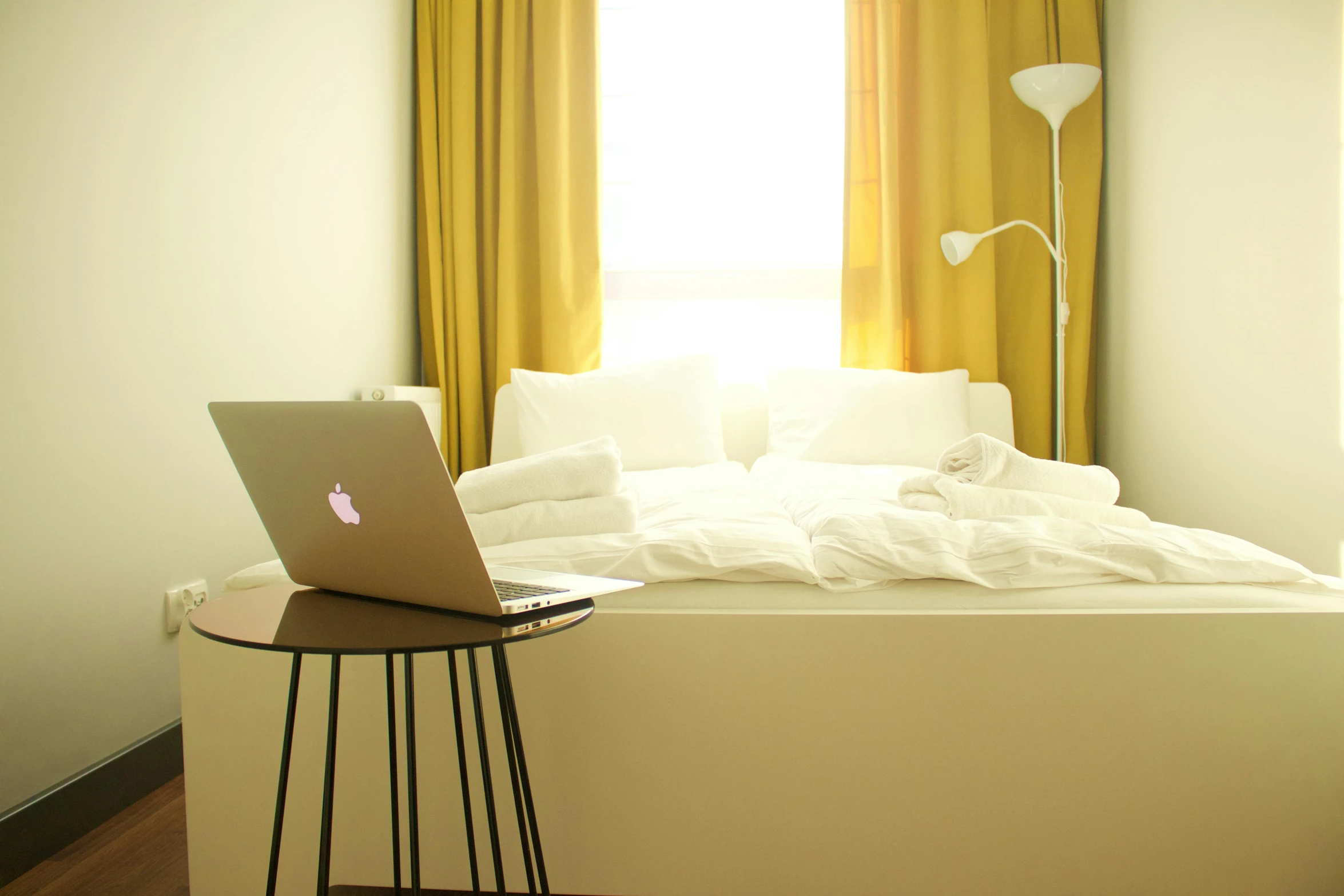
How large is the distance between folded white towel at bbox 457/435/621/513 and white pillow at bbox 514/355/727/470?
1.07 meters

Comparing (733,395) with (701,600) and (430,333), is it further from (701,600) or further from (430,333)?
(701,600)

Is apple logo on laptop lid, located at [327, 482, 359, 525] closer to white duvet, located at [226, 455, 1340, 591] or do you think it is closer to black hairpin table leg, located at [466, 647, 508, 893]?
black hairpin table leg, located at [466, 647, 508, 893]

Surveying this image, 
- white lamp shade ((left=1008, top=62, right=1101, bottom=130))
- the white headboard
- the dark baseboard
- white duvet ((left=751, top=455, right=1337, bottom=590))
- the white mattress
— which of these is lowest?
the dark baseboard

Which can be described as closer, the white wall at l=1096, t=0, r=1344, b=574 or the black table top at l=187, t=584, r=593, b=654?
the black table top at l=187, t=584, r=593, b=654

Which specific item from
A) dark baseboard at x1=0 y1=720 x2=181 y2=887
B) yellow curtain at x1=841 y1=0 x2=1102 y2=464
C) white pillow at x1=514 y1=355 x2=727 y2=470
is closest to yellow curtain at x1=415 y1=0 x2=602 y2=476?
white pillow at x1=514 y1=355 x2=727 y2=470

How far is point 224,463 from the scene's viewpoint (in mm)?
1934

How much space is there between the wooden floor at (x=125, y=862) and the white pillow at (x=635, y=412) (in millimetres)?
1318

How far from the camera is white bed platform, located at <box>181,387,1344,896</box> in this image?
1.11 meters

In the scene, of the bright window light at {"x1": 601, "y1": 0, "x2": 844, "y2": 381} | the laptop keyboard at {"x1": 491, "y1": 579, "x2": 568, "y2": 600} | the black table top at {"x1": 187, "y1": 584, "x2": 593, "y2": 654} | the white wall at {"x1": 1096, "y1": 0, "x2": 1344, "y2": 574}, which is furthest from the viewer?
the bright window light at {"x1": 601, "y1": 0, "x2": 844, "y2": 381}

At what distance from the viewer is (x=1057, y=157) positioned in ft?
8.96

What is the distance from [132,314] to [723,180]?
7.00ft

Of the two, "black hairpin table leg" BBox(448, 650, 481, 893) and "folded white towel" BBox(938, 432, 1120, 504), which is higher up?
"folded white towel" BBox(938, 432, 1120, 504)

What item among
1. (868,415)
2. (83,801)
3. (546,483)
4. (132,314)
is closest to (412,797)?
(546,483)

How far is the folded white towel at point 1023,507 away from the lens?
1.44 meters
